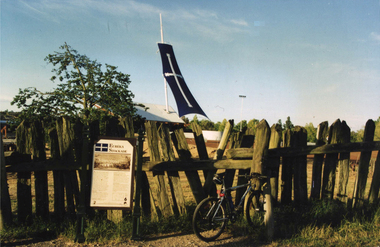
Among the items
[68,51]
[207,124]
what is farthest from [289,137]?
[207,124]

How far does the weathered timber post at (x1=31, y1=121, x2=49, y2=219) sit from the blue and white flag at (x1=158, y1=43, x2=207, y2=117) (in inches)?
1013

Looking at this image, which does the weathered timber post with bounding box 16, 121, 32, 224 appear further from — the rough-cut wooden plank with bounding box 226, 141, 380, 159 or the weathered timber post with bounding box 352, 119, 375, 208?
the weathered timber post with bounding box 352, 119, 375, 208

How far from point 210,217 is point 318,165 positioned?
7.70 ft

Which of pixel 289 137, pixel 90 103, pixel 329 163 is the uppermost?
pixel 90 103

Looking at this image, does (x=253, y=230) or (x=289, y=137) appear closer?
(x=253, y=230)

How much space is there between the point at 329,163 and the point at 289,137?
0.97 m

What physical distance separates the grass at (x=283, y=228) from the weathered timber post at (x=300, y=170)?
18 centimetres

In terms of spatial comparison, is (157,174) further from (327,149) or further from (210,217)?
(327,149)

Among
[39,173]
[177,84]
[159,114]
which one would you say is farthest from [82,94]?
[159,114]

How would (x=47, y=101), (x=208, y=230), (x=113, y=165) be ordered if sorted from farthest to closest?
(x=47, y=101), (x=208, y=230), (x=113, y=165)

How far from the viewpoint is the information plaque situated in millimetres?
3879

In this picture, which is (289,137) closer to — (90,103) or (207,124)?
(90,103)

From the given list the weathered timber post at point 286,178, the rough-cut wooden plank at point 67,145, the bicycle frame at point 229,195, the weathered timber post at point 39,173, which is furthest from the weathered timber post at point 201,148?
the weathered timber post at point 39,173

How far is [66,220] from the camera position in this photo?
4375mm
